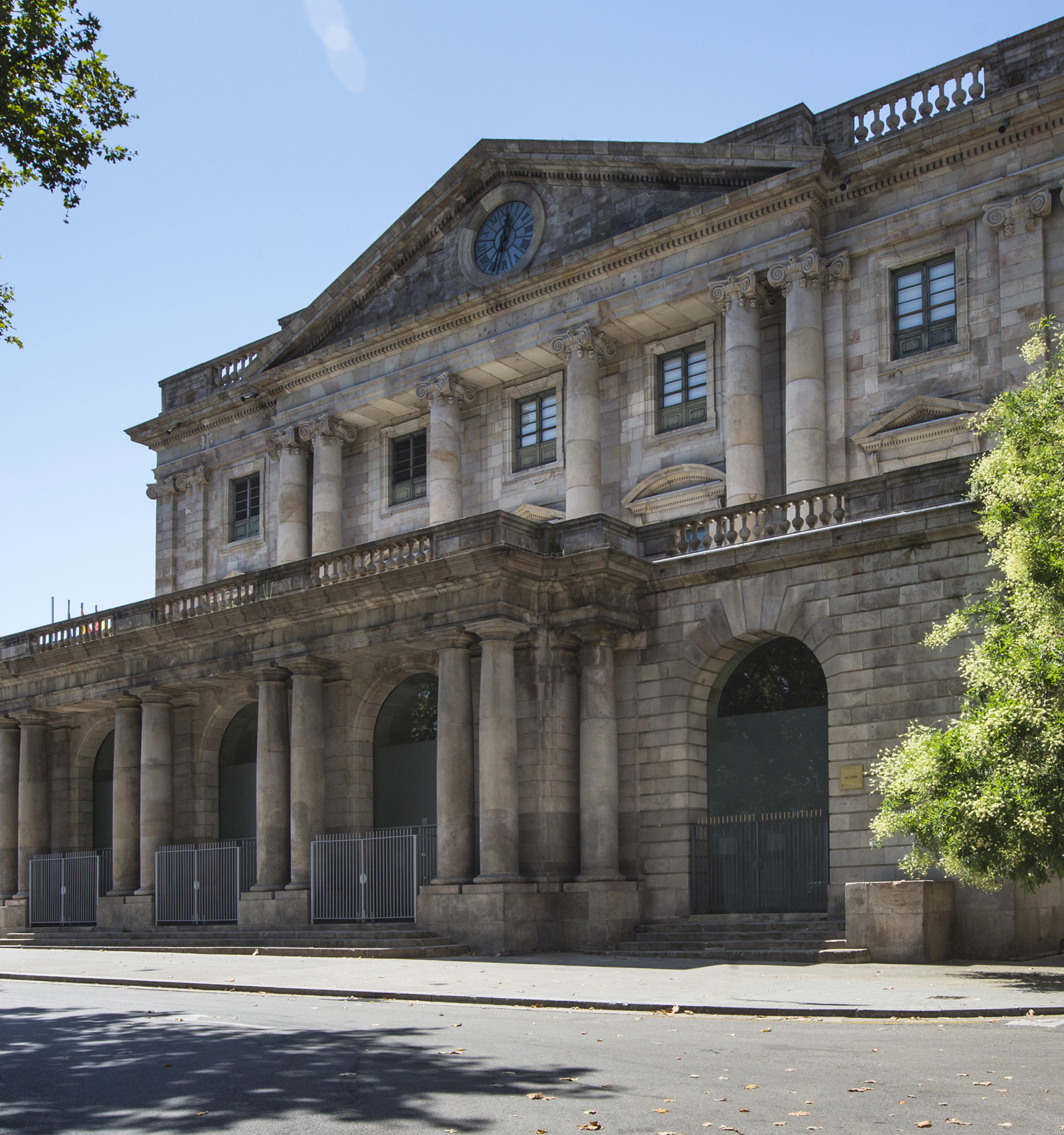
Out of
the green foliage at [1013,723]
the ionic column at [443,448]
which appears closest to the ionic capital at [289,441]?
the ionic column at [443,448]

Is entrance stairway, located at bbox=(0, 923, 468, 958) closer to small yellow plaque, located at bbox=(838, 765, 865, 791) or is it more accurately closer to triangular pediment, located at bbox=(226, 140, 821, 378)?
small yellow plaque, located at bbox=(838, 765, 865, 791)

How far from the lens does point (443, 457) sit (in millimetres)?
34375

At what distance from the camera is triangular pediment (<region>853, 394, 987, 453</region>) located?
2686 centimetres

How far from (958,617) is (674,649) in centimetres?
760

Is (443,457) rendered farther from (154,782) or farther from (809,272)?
(154,782)

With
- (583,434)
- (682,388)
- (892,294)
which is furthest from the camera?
(583,434)

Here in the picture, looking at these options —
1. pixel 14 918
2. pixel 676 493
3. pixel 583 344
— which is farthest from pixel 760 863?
pixel 14 918

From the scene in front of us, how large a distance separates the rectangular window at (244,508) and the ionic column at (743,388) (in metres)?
16.0

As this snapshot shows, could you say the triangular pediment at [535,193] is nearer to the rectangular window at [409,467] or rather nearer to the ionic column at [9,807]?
the rectangular window at [409,467]

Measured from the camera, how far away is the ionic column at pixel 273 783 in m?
28.3

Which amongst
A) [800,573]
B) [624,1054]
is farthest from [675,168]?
[624,1054]

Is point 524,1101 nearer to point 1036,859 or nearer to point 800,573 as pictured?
point 1036,859

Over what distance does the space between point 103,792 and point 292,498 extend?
9453mm

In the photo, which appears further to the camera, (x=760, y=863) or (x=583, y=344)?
(x=583, y=344)
